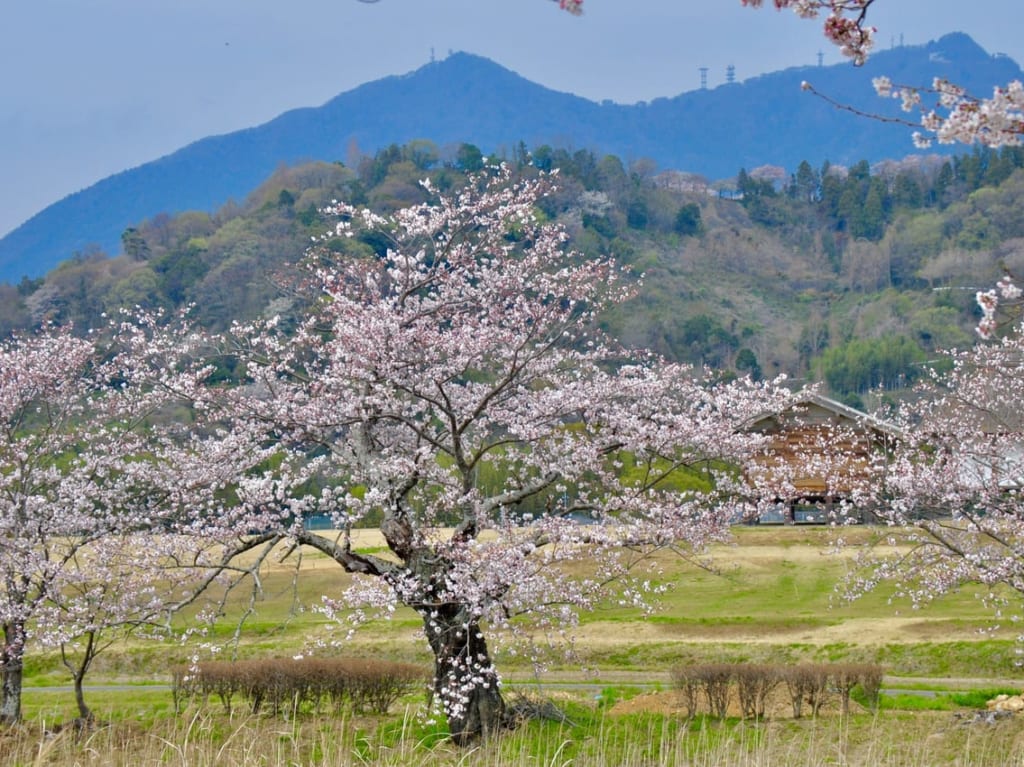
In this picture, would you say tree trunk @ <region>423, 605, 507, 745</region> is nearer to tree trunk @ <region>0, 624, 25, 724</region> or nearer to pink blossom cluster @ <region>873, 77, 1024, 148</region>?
tree trunk @ <region>0, 624, 25, 724</region>

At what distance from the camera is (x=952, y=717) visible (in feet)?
45.1

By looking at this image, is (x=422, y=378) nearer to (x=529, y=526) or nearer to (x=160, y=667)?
(x=529, y=526)

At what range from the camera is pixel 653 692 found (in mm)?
16438

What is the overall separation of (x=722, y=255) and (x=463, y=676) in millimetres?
97240

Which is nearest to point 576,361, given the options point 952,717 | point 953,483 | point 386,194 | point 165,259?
point 953,483

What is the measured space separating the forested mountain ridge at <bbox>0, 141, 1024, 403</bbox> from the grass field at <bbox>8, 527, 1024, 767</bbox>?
33.7 meters

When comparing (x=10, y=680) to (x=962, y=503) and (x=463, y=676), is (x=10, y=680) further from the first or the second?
(x=962, y=503)

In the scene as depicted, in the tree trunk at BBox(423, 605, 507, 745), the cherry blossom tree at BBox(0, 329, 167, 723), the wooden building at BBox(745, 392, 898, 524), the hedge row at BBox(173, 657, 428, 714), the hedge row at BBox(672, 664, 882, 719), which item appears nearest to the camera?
the tree trunk at BBox(423, 605, 507, 745)

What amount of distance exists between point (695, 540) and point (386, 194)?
86879mm

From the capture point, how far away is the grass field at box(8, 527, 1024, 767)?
945 cm

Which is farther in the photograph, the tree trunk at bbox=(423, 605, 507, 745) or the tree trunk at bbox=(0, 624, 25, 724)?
the tree trunk at bbox=(0, 624, 25, 724)

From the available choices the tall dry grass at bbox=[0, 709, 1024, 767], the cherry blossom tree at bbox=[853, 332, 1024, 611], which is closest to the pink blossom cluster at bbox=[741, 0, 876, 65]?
the tall dry grass at bbox=[0, 709, 1024, 767]

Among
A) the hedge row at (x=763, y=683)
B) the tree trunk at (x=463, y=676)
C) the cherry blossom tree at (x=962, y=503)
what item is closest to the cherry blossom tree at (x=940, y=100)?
the tree trunk at (x=463, y=676)

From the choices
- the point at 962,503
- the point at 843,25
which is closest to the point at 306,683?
the point at 962,503
